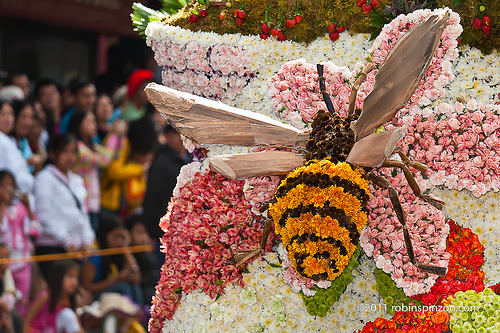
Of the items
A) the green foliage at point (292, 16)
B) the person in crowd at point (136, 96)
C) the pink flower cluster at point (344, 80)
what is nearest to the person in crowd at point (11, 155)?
the person in crowd at point (136, 96)

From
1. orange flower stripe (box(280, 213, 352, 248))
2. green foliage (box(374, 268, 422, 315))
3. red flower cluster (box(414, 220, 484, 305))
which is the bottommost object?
green foliage (box(374, 268, 422, 315))

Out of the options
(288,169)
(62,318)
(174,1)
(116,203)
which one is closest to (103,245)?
(116,203)

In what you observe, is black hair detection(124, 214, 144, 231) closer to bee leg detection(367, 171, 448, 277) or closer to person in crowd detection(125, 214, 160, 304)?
person in crowd detection(125, 214, 160, 304)

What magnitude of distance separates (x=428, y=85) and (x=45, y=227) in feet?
10.2

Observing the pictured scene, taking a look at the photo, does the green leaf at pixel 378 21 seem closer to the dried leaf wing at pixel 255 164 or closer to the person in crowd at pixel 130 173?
the dried leaf wing at pixel 255 164

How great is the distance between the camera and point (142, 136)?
18.0 ft

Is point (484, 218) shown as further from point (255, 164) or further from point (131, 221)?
point (131, 221)

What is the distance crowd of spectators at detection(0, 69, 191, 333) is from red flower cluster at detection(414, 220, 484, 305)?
2.68 meters

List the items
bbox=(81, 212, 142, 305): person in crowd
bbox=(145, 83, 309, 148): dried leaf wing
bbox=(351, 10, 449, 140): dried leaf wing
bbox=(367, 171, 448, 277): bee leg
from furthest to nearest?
bbox=(81, 212, 142, 305): person in crowd
bbox=(145, 83, 309, 148): dried leaf wing
bbox=(367, 171, 448, 277): bee leg
bbox=(351, 10, 449, 140): dried leaf wing

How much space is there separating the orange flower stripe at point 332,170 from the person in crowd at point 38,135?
10.6 feet

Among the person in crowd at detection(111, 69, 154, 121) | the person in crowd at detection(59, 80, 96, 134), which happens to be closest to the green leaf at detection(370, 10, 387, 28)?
the person in crowd at detection(111, 69, 154, 121)

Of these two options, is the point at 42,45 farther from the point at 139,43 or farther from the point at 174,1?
the point at 174,1

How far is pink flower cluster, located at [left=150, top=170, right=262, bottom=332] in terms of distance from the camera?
9.66ft

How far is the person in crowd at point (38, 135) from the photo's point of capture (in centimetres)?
498
